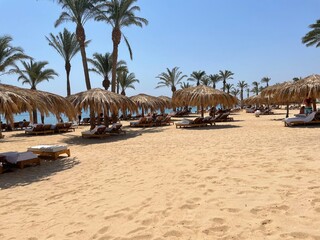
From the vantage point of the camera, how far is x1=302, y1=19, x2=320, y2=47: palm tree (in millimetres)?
20688

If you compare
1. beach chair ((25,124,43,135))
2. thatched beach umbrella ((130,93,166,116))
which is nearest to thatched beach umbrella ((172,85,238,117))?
thatched beach umbrella ((130,93,166,116))

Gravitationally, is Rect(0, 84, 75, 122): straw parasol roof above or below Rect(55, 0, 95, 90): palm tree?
below

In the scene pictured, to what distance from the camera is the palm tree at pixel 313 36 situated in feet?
67.9

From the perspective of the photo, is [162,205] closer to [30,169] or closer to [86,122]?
[30,169]

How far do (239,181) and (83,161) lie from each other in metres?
4.95

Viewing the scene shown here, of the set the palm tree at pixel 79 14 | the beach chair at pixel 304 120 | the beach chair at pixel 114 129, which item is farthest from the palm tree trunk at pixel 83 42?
the beach chair at pixel 304 120

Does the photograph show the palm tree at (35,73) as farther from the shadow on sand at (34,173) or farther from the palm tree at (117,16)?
the shadow on sand at (34,173)

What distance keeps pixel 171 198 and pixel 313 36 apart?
881 inches

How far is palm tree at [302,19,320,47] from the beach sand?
17.4 meters

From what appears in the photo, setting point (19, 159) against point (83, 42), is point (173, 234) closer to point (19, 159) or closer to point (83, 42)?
point (19, 159)

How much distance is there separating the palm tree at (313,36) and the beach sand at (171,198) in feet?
57.0

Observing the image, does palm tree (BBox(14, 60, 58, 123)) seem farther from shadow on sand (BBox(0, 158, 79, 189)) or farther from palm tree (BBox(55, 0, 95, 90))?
shadow on sand (BBox(0, 158, 79, 189))

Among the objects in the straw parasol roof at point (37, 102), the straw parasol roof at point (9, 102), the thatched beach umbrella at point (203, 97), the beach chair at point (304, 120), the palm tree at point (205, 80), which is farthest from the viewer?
the palm tree at point (205, 80)

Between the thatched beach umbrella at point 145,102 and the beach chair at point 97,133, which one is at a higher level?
the thatched beach umbrella at point 145,102
